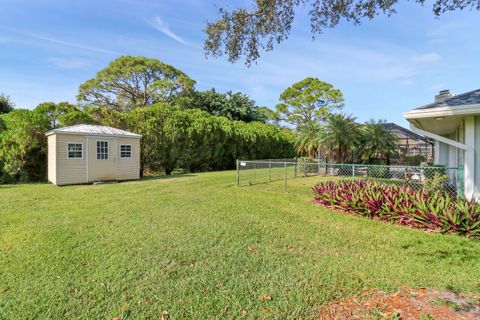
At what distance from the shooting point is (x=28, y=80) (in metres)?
15.6

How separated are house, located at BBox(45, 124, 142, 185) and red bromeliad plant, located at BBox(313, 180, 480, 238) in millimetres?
9552

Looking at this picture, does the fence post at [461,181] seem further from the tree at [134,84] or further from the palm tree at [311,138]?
the tree at [134,84]

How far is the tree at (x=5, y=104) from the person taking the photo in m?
23.4

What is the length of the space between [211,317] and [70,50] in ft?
63.8

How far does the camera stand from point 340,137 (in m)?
16.9

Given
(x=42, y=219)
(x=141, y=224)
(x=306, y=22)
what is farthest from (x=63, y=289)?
(x=306, y=22)

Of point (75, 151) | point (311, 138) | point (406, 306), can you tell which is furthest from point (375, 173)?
point (75, 151)

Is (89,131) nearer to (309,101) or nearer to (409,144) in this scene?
(409,144)

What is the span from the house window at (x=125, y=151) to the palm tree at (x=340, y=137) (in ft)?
40.3

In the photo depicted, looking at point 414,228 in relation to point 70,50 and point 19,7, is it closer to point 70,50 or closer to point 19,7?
point 19,7

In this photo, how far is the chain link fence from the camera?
6.31 metres

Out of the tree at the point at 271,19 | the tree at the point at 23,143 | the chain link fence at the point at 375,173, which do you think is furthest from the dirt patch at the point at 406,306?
the tree at the point at 23,143

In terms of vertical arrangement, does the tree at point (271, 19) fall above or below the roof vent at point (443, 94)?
above

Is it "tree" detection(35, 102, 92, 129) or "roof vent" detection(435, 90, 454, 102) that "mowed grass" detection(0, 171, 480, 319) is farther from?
"tree" detection(35, 102, 92, 129)
